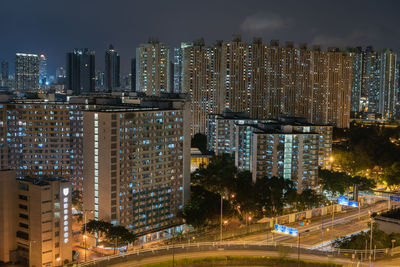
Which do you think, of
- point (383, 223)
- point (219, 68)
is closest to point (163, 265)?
point (383, 223)

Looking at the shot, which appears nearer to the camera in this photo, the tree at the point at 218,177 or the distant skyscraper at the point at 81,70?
the tree at the point at 218,177

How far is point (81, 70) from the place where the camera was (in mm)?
62969

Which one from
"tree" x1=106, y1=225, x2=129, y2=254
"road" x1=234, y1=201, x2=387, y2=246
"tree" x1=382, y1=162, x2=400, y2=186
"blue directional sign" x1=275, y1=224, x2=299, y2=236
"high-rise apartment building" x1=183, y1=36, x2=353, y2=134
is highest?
"high-rise apartment building" x1=183, y1=36, x2=353, y2=134

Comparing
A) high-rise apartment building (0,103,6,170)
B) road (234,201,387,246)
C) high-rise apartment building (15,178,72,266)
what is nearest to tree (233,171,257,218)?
road (234,201,387,246)

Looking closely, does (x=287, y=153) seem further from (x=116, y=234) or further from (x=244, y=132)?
(x=116, y=234)

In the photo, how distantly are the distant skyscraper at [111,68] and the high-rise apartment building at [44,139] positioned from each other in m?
40.2

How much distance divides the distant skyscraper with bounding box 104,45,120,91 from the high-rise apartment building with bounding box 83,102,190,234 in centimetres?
4686

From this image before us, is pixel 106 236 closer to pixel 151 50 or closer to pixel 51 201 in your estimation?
pixel 51 201

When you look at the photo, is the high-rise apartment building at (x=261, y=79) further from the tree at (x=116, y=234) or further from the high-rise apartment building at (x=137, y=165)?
the tree at (x=116, y=234)

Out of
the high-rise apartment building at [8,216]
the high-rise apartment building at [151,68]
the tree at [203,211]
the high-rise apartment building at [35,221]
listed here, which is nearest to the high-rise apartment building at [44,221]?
the high-rise apartment building at [35,221]

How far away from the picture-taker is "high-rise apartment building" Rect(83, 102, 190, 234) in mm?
19953

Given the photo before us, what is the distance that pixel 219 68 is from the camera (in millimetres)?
45219

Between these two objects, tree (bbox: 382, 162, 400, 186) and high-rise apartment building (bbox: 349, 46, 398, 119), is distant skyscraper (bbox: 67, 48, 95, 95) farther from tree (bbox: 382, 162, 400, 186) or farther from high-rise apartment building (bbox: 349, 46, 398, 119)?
tree (bbox: 382, 162, 400, 186)

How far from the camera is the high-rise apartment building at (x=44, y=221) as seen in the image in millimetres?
16812
